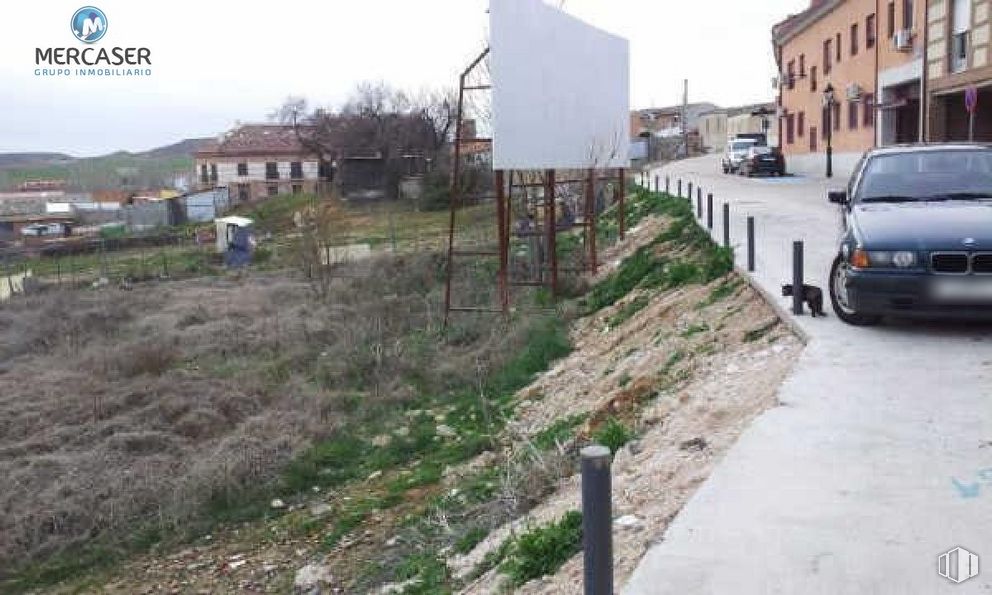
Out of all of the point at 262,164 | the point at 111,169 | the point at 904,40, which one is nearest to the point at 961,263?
the point at 904,40

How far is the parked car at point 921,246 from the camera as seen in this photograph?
6.68 meters

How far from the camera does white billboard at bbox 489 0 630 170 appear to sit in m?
13.0

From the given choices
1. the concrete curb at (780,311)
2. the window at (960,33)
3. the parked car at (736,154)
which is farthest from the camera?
the parked car at (736,154)

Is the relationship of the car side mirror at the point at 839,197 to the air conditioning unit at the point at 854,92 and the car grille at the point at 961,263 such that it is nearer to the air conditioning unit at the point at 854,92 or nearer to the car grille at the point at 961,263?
the car grille at the point at 961,263

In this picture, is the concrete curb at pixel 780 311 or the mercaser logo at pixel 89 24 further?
the mercaser logo at pixel 89 24

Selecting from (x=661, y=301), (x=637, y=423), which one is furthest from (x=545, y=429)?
(x=661, y=301)

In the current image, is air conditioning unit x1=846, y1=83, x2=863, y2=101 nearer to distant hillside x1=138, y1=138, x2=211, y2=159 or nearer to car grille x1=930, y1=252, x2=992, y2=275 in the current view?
car grille x1=930, y1=252, x2=992, y2=275

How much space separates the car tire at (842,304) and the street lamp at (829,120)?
28034 millimetres

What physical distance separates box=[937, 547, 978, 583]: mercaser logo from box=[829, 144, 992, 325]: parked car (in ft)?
11.4

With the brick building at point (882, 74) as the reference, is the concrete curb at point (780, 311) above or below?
below

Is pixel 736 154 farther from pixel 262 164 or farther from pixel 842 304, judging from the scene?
pixel 262 164

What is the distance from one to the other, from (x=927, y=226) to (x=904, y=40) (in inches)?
870

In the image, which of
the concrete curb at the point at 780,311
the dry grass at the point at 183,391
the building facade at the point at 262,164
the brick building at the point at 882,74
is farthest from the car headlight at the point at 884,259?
the building facade at the point at 262,164

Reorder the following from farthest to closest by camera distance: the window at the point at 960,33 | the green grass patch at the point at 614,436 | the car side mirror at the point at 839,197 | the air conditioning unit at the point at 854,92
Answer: the air conditioning unit at the point at 854,92, the window at the point at 960,33, the car side mirror at the point at 839,197, the green grass patch at the point at 614,436
